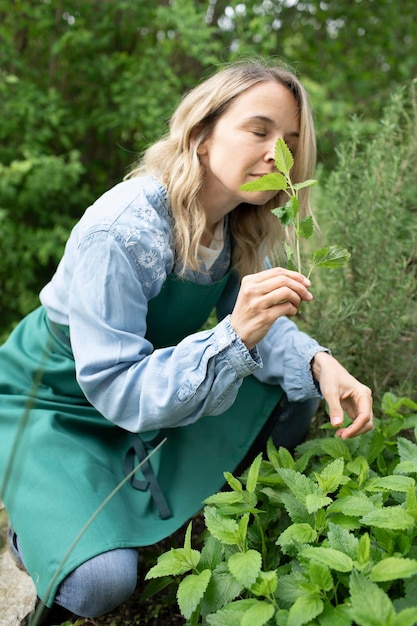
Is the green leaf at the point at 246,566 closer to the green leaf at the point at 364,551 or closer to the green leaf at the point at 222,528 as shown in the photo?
the green leaf at the point at 222,528

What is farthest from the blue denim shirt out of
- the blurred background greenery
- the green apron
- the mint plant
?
the blurred background greenery

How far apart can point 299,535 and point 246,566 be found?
0.12 meters

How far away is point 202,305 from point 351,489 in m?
0.66

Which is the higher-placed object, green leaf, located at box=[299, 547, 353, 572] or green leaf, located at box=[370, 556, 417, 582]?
green leaf, located at box=[370, 556, 417, 582]

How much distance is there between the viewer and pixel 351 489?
1313 mm

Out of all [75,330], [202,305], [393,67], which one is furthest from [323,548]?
[393,67]

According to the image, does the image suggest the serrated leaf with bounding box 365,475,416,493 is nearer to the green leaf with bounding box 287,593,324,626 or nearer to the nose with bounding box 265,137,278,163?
the green leaf with bounding box 287,593,324,626

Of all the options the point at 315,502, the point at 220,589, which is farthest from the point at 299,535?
the point at 220,589

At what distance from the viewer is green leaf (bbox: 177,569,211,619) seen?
109cm

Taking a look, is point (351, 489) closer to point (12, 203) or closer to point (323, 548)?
point (323, 548)

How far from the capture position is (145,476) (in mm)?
1643

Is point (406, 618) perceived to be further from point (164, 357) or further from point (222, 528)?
point (164, 357)

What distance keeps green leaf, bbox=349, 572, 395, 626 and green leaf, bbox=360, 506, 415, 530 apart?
0.12 metres

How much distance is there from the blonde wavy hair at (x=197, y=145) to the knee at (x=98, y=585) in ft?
2.22
